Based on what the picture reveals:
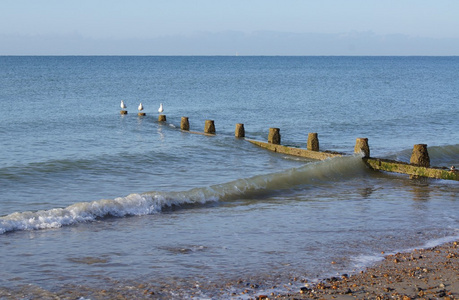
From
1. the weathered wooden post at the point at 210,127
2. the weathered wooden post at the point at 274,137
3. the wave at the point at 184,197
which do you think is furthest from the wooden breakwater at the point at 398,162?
the weathered wooden post at the point at 210,127

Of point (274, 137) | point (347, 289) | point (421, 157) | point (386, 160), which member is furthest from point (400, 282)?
point (274, 137)

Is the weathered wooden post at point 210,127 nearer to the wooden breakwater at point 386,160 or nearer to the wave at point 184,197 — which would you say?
the wooden breakwater at point 386,160

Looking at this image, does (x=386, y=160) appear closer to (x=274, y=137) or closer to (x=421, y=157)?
(x=421, y=157)

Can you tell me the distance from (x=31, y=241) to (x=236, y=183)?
609 centimetres

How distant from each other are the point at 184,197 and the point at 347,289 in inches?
260

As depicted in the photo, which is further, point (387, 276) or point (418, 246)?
point (418, 246)

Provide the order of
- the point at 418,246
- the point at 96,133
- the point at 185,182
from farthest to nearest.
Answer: the point at 96,133 → the point at 185,182 → the point at 418,246

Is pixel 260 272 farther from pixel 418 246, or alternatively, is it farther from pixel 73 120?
pixel 73 120

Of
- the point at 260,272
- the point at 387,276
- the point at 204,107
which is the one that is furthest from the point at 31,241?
the point at 204,107

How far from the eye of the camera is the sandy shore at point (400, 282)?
311 inches

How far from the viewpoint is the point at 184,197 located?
1412 centimetres

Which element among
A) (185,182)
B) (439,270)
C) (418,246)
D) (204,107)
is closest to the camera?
(439,270)

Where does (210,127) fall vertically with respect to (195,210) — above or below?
above

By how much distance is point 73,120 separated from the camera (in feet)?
104
